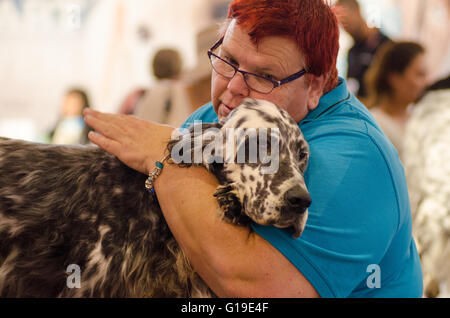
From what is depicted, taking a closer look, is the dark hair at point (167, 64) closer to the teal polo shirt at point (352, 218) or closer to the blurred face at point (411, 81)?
the blurred face at point (411, 81)

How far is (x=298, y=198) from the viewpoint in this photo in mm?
1224

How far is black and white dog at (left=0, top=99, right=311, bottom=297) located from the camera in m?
1.36

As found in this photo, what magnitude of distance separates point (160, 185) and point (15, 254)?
1.52 ft

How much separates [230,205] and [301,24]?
0.63 meters

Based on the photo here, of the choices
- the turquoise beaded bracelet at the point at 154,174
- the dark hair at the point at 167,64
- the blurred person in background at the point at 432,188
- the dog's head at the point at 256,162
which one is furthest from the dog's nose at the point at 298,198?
the dark hair at the point at 167,64

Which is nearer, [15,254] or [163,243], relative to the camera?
[15,254]

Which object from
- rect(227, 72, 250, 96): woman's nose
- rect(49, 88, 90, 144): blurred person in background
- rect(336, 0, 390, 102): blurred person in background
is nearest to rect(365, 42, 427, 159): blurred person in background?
rect(336, 0, 390, 102): blurred person in background

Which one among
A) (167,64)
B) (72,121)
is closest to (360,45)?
(167,64)

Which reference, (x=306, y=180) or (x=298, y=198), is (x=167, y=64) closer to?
→ (x=306, y=180)
